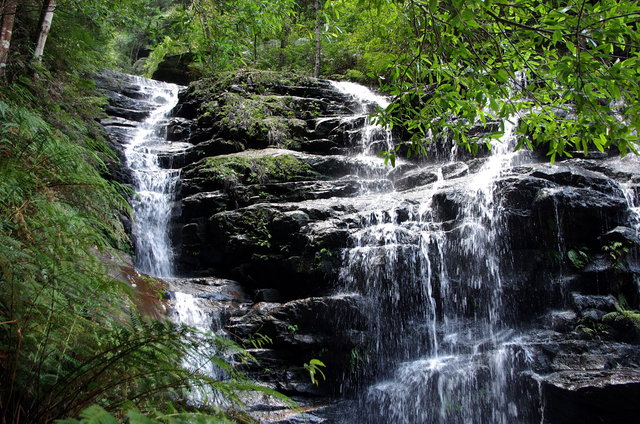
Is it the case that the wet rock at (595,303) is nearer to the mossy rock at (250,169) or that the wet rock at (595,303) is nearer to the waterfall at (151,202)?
the mossy rock at (250,169)

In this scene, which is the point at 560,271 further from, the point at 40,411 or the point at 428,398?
the point at 40,411

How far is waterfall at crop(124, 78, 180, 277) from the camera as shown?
10.2m

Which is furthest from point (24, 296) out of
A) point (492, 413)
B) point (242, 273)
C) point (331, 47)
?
point (331, 47)

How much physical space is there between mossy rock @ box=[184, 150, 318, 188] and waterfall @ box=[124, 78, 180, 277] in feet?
2.45

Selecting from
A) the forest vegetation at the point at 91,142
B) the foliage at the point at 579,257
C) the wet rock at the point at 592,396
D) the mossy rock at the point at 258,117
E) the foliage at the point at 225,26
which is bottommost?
the wet rock at the point at 592,396

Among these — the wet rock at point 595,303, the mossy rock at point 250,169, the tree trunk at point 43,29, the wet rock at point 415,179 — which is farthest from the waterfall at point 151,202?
the wet rock at point 595,303

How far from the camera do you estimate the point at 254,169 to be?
36.6 ft

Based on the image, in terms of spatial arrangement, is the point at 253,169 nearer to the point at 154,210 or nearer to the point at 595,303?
the point at 154,210

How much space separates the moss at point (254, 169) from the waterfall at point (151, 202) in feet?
3.00

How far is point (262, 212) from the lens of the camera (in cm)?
993

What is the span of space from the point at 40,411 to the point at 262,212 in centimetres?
840

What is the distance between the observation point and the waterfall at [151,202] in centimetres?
1016

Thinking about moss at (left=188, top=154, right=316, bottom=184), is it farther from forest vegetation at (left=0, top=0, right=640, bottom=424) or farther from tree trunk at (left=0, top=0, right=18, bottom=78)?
tree trunk at (left=0, top=0, right=18, bottom=78)

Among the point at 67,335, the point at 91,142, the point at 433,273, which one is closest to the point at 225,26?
the point at 91,142
